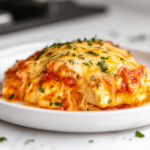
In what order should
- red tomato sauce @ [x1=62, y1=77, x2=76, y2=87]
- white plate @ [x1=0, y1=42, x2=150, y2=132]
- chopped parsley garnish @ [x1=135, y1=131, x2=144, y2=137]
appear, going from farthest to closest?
red tomato sauce @ [x1=62, y1=77, x2=76, y2=87] < chopped parsley garnish @ [x1=135, y1=131, x2=144, y2=137] < white plate @ [x1=0, y1=42, x2=150, y2=132]

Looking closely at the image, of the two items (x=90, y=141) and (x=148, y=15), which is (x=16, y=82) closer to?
(x=90, y=141)

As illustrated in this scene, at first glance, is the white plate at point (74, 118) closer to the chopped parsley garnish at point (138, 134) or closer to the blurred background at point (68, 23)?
the chopped parsley garnish at point (138, 134)

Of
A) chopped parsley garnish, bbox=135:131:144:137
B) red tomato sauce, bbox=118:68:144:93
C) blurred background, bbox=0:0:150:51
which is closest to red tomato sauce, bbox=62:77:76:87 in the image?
red tomato sauce, bbox=118:68:144:93

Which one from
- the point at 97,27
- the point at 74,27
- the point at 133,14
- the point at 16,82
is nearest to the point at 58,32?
the point at 74,27

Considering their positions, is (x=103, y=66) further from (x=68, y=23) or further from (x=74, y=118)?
(x=68, y=23)

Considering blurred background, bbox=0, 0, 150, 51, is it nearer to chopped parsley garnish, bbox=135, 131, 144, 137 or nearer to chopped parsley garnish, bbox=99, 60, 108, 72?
chopped parsley garnish, bbox=99, 60, 108, 72

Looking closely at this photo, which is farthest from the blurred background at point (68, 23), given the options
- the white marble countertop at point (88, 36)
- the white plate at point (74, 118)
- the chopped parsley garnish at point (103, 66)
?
the white plate at point (74, 118)
